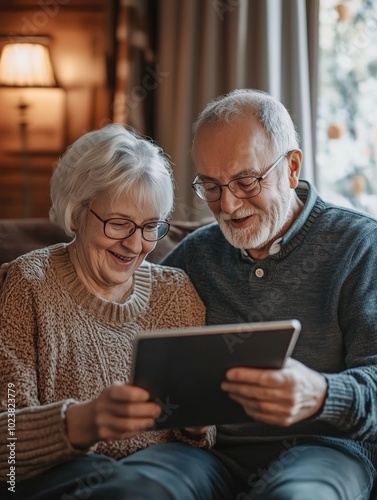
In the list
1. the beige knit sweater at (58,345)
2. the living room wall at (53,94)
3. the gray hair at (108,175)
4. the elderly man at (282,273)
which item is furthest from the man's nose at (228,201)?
the living room wall at (53,94)

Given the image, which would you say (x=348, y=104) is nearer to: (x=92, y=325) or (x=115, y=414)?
(x=92, y=325)

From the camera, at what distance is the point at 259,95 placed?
7.14ft

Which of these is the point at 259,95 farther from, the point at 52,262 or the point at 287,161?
the point at 52,262

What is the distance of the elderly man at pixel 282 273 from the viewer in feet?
6.43

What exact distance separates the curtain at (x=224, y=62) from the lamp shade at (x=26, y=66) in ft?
1.48

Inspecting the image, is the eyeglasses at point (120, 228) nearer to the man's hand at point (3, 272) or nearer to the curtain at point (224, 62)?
the man's hand at point (3, 272)

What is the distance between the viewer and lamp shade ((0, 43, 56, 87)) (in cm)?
345

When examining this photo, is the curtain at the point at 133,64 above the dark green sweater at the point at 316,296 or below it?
above

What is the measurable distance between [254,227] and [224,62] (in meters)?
1.47

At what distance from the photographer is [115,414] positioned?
168 centimetres

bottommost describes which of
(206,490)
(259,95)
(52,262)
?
(206,490)

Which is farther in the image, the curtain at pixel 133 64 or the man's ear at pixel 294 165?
the curtain at pixel 133 64

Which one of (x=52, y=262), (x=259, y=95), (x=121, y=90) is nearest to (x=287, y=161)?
(x=259, y=95)

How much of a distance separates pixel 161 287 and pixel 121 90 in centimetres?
158
